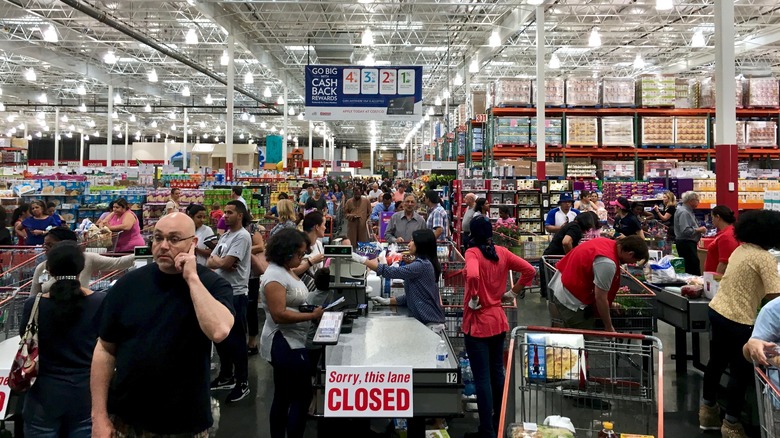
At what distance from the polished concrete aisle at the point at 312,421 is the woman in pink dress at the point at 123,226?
8.75 ft

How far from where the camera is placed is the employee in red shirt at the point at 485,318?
13.3 feet

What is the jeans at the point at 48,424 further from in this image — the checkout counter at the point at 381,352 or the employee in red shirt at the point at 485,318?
the employee in red shirt at the point at 485,318

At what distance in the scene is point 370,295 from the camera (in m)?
4.78

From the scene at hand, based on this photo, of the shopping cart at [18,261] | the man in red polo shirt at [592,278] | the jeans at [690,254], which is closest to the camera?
the man in red polo shirt at [592,278]

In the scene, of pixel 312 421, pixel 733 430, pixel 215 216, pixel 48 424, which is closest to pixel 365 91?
pixel 215 216

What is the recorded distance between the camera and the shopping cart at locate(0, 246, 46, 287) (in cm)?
638

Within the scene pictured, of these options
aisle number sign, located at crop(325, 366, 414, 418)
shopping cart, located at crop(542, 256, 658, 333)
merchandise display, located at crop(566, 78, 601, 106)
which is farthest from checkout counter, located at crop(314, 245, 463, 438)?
merchandise display, located at crop(566, 78, 601, 106)

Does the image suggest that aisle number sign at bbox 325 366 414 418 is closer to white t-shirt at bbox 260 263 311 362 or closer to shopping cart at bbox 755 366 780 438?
white t-shirt at bbox 260 263 311 362

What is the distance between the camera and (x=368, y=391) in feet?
9.57

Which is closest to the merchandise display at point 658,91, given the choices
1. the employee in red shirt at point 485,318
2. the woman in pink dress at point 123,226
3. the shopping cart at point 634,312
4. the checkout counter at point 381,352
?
the shopping cart at point 634,312

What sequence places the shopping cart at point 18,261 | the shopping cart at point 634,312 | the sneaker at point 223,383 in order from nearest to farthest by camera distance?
the shopping cart at point 634,312 → the sneaker at point 223,383 → the shopping cart at point 18,261

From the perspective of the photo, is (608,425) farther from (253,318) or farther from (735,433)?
(253,318)

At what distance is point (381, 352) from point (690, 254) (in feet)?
23.9

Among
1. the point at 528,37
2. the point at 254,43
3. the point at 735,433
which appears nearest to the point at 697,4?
the point at 528,37
